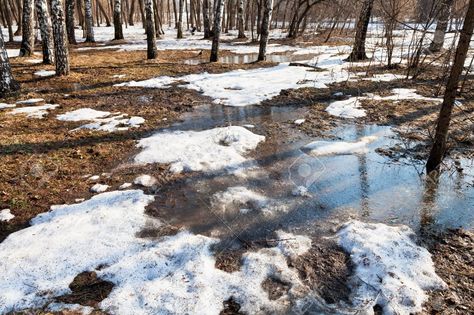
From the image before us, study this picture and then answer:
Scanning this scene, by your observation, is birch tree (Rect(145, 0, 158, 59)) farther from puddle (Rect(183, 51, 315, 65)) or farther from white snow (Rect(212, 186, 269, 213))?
white snow (Rect(212, 186, 269, 213))

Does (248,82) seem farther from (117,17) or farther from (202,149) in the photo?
(117,17)

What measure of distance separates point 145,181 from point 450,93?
13.6ft

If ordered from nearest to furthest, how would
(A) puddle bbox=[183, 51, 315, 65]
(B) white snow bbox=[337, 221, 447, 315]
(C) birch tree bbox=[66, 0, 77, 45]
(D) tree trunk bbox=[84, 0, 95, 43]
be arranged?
(B) white snow bbox=[337, 221, 447, 315] → (A) puddle bbox=[183, 51, 315, 65] → (C) birch tree bbox=[66, 0, 77, 45] → (D) tree trunk bbox=[84, 0, 95, 43]

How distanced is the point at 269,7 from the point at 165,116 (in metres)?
6.70

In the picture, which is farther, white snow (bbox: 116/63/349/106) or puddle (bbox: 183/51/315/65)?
puddle (bbox: 183/51/315/65)

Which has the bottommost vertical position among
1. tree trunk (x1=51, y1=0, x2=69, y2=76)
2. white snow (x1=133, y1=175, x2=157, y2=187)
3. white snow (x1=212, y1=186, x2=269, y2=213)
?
white snow (x1=212, y1=186, x2=269, y2=213)

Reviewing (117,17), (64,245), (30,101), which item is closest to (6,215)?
(64,245)

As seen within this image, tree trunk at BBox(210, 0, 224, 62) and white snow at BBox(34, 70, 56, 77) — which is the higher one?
tree trunk at BBox(210, 0, 224, 62)

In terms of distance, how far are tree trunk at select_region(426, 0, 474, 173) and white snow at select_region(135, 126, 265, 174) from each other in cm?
264

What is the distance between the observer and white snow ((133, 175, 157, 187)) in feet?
16.0

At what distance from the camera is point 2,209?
427 centimetres

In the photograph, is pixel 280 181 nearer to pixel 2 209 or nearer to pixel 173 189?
pixel 173 189

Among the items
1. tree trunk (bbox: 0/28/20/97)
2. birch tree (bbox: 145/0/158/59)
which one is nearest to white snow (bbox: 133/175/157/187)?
tree trunk (bbox: 0/28/20/97)

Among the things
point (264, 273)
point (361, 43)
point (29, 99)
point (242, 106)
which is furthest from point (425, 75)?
point (29, 99)
